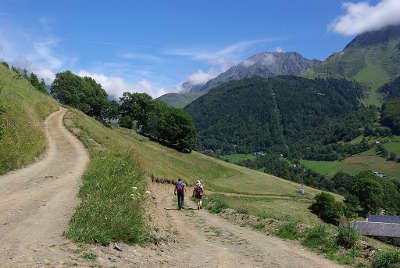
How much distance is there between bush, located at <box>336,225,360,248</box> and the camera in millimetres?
17891

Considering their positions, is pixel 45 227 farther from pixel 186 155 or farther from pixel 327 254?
Answer: pixel 186 155

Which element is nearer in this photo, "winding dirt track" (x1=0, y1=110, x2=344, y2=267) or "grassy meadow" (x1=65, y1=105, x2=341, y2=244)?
"winding dirt track" (x1=0, y1=110, x2=344, y2=267)

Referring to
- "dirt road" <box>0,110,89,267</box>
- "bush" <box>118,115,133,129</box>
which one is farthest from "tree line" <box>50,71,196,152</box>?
"dirt road" <box>0,110,89,267</box>

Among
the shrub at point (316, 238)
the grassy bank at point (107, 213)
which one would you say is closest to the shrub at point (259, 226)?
the shrub at point (316, 238)

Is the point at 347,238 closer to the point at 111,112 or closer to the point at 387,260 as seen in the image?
the point at 387,260

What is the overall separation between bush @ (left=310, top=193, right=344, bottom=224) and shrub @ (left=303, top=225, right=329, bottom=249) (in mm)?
56540

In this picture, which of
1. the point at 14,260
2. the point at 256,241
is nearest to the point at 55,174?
the point at 256,241

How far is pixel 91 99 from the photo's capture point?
12838cm

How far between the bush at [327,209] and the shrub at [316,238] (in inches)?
2226

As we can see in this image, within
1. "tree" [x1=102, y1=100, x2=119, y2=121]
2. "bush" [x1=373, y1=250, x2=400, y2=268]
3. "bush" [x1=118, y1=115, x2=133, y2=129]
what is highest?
"tree" [x1=102, y1=100, x2=119, y2=121]

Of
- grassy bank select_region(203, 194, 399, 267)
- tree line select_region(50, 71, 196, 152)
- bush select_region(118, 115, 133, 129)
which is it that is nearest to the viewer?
grassy bank select_region(203, 194, 399, 267)

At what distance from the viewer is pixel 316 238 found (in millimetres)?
19125

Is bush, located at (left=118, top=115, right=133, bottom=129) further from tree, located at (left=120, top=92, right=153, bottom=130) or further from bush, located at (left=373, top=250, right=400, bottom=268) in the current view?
bush, located at (left=373, top=250, right=400, bottom=268)

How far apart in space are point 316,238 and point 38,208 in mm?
13261
